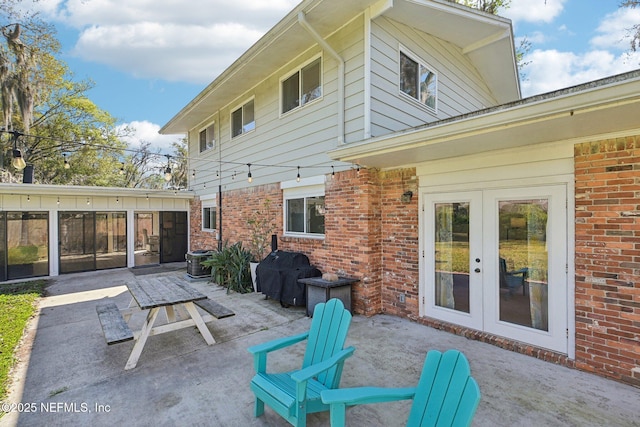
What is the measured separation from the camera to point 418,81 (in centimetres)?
631

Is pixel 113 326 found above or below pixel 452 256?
below

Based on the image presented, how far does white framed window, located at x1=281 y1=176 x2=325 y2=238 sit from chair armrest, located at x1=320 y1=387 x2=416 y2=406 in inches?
166

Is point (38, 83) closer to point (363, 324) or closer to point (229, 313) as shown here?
point (229, 313)

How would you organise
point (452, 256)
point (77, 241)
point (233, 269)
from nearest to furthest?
point (452, 256), point (233, 269), point (77, 241)

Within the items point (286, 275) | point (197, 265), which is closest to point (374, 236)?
point (286, 275)

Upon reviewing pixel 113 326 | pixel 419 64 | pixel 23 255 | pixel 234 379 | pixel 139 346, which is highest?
pixel 419 64

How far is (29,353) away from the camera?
3953mm

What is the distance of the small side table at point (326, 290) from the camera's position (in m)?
4.94

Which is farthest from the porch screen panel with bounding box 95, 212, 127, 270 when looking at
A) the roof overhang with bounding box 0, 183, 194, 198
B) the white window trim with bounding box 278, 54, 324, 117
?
the white window trim with bounding box 278, 54, 324, 117

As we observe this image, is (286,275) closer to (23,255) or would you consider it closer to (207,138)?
(207,138)

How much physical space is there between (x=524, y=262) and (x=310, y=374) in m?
3.21

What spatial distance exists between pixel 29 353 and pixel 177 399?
8.55 feet

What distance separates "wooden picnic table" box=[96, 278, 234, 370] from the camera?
354 centimetres

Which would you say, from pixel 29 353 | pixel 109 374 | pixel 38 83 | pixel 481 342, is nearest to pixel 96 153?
pixel 38 83
